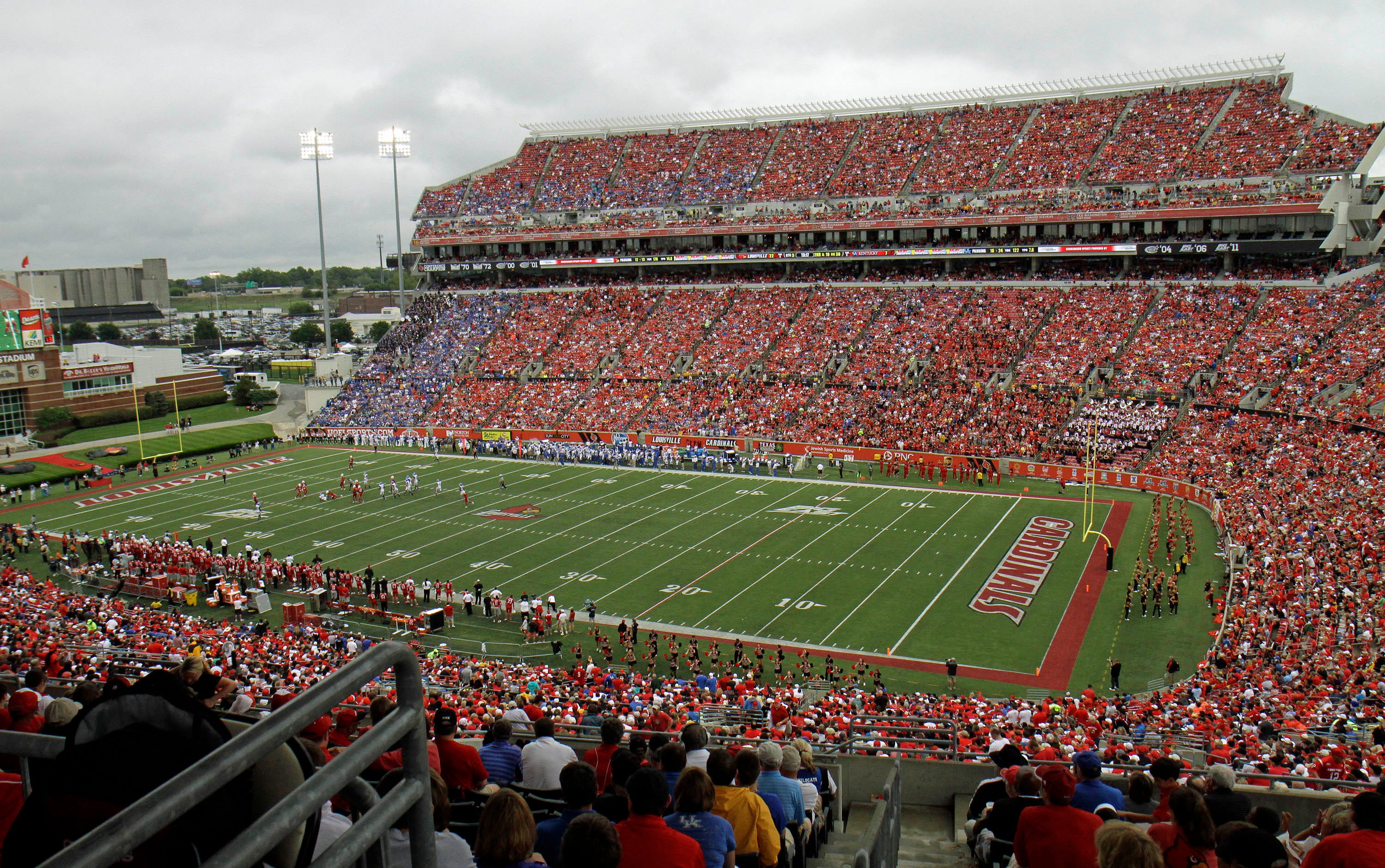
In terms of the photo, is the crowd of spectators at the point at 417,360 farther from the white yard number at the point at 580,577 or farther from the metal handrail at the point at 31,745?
the metal handrail at the point at 31,745

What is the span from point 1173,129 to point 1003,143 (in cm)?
941

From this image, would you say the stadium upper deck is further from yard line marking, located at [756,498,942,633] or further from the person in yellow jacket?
the person in yellow jacket

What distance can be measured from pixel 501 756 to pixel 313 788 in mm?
5233

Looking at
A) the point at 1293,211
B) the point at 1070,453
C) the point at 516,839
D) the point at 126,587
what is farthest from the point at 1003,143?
the point at 516,839

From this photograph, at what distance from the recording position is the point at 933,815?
9547 mm

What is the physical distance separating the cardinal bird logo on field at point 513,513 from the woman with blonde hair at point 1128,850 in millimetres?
32795

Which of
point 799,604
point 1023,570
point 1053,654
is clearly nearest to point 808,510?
point 1023,570

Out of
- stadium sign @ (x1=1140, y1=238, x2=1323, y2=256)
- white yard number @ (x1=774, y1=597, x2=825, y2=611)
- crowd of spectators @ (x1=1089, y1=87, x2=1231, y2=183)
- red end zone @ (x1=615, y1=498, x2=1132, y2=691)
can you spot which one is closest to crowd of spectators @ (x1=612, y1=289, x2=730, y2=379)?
crowd of spectators @ (x1=1089, y1=87, x2=1231, y2=183)

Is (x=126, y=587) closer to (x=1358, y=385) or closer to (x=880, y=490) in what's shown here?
(x=880, y=490)

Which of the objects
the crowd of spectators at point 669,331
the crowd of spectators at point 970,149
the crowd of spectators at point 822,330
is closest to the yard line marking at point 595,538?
the crowd of spectators at point 822,330

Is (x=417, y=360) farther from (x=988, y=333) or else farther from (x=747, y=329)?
(x=988, y=333)

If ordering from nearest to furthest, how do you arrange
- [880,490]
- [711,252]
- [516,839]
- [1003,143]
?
[516,839]
[880,490]
[1003,143]
[711,252]

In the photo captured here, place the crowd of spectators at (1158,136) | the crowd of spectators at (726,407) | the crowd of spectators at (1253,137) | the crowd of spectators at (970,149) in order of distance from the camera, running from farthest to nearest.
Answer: the crowd of spectators at (970,149)
the crowd of spectators at (1158,136)
the crowd of spectators at (1253,137)
the crowd of spectators at (726,407)

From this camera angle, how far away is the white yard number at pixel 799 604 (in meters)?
26.3
